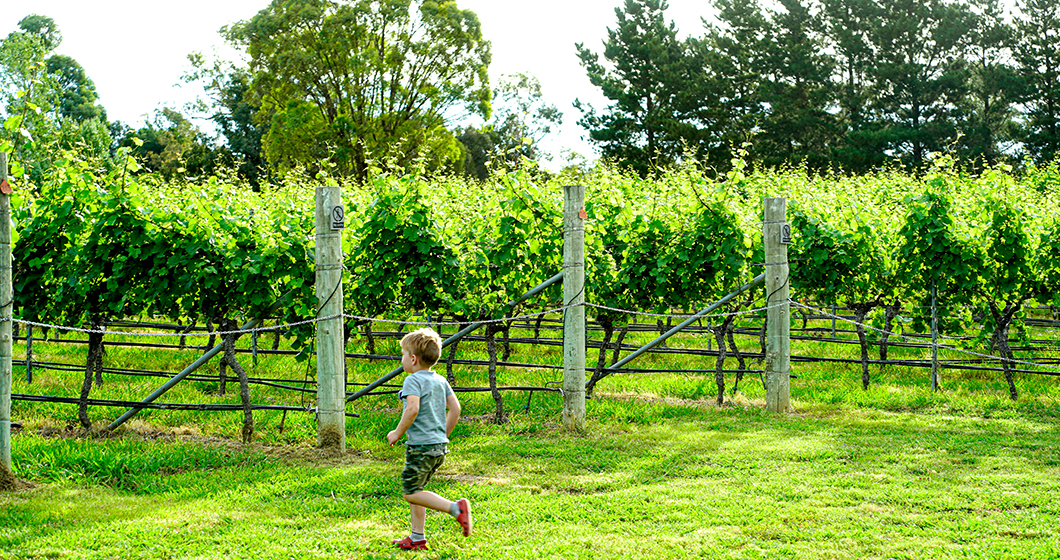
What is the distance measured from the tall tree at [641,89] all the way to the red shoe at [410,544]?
1086 inches

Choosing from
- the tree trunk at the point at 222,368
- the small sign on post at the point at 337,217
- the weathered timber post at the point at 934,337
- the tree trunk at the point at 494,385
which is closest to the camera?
the small sign on post at the point at 337,217

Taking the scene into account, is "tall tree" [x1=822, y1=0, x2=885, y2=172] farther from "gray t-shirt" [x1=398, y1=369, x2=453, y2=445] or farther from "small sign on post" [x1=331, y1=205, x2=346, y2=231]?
"gray t-shirt" [x1=398, y1=369, x2=453, y2=445]

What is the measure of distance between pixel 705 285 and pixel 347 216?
386 centimetres

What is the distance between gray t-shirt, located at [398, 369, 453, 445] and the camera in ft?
14.8

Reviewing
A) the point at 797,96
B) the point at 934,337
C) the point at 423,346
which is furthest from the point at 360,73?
the point at 423,346

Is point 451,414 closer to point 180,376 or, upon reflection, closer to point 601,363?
point 180,376

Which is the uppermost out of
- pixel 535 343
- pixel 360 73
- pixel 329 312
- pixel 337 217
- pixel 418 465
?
pixel 360 73

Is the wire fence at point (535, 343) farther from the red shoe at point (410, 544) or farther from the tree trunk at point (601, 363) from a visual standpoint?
the red shoe at point (410, 544)

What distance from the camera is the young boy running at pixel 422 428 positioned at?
Answer: 446 centimetres

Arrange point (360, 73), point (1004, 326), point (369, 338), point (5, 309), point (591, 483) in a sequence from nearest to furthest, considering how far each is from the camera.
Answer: point (5, 309)
point (591, 483)
point (1004, 326)
point (369, 338)
point (360, 73)

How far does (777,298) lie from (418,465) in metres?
4.98

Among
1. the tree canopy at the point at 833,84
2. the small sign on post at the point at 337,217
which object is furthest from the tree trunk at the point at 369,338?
the tree canopy at the point at 833,84

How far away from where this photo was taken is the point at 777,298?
8477mm

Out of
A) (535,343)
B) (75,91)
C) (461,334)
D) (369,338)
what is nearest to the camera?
(461,334)
